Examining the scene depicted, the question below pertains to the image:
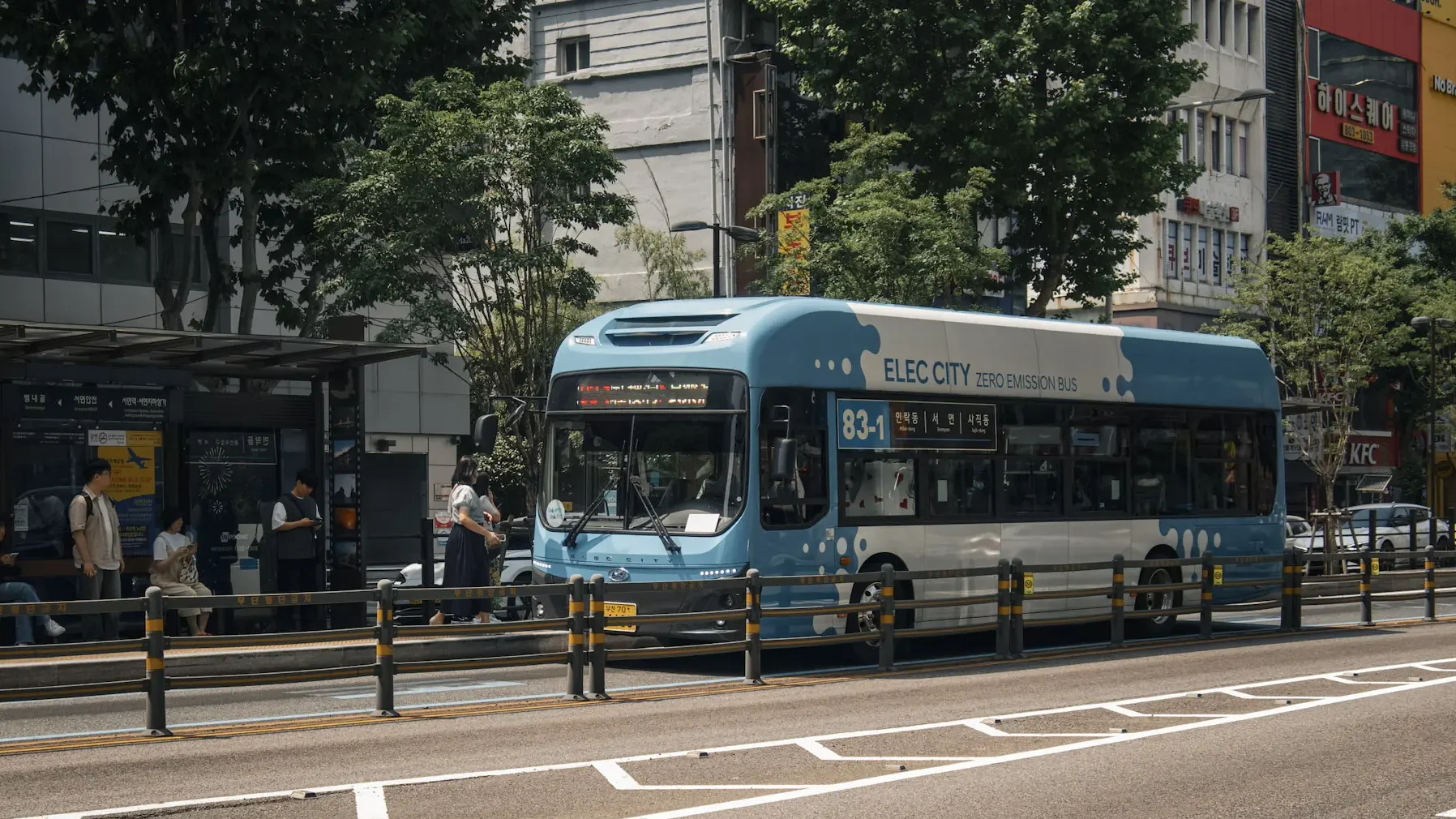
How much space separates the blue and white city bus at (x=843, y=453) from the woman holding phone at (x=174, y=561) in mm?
3760

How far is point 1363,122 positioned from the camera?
217 feet

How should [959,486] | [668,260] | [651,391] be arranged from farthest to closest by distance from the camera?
[668,260]
[959,486]
[651,391]

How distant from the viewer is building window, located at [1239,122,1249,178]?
61.2 meters

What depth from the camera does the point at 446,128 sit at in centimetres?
2586

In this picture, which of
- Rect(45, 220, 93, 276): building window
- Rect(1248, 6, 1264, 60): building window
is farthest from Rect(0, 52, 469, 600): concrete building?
Rect(1248, 6, 1264, 60): building window

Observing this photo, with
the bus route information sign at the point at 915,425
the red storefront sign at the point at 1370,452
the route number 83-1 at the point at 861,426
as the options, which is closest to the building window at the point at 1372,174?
the red storefront sign at the point at 1370,452

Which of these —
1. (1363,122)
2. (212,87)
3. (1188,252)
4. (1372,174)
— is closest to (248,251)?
(212,87)

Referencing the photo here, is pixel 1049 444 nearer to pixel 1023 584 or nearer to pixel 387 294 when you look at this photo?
pixel 1023 584

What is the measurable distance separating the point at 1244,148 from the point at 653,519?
4810cm

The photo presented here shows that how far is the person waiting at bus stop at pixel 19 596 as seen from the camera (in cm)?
1761

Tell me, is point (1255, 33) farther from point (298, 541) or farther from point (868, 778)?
point (868, 778)

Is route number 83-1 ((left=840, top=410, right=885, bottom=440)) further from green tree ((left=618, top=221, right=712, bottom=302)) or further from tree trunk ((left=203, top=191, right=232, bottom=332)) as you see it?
green tree ((left=618, top=221, right=712, bottom=302))

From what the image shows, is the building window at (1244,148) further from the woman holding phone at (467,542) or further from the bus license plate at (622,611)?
the bus license plate at (622,611)

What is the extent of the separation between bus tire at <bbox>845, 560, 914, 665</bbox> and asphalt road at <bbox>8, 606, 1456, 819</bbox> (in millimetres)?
1941
